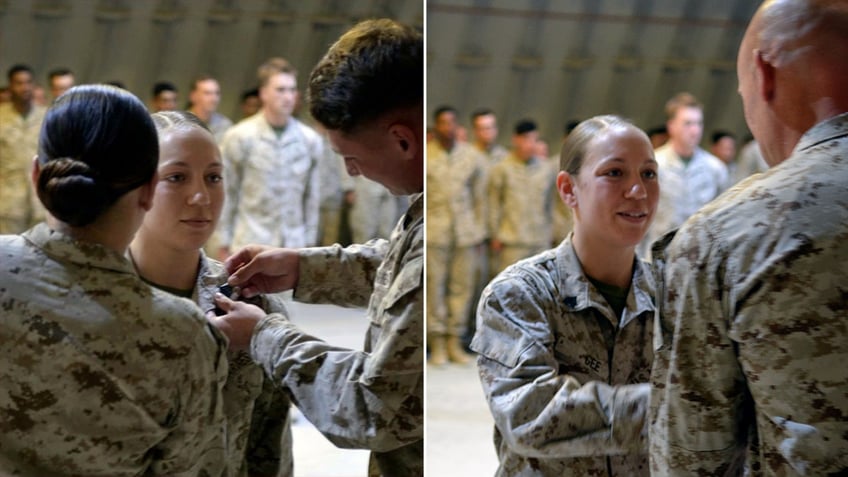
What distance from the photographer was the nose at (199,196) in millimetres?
1415

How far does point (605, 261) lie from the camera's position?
1.74m

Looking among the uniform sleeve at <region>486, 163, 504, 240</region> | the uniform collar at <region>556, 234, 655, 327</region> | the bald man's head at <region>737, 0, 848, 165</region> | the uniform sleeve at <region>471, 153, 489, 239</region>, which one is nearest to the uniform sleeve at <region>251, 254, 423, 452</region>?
the uniform collar at <region>556, 234, 655, 327</region>

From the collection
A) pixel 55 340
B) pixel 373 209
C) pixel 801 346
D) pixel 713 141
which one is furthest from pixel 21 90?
pixel 713 141

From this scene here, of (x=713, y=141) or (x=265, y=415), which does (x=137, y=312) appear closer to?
(x=265, y=415)

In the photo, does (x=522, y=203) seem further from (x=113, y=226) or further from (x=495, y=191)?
(x=113, y=226)

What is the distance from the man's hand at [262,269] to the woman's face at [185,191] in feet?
0.25

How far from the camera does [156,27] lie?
1.48 meters

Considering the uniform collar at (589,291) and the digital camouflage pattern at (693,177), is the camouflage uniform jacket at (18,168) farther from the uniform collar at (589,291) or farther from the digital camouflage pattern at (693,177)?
the digital camouflage pattern at (693,177)

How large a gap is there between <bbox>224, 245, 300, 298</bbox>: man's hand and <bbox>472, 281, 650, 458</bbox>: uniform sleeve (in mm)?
355

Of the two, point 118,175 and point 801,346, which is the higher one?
point 118,175

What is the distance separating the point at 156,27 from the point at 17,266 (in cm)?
44

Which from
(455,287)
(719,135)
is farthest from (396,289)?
(455,287)

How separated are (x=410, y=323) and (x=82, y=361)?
0.48 m

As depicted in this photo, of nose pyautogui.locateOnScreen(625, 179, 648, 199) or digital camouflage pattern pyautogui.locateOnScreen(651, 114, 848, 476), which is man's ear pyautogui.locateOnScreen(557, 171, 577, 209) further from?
digital camouflage pattern pyautogui.locateOnScreen(651, 114, 848, 476)
